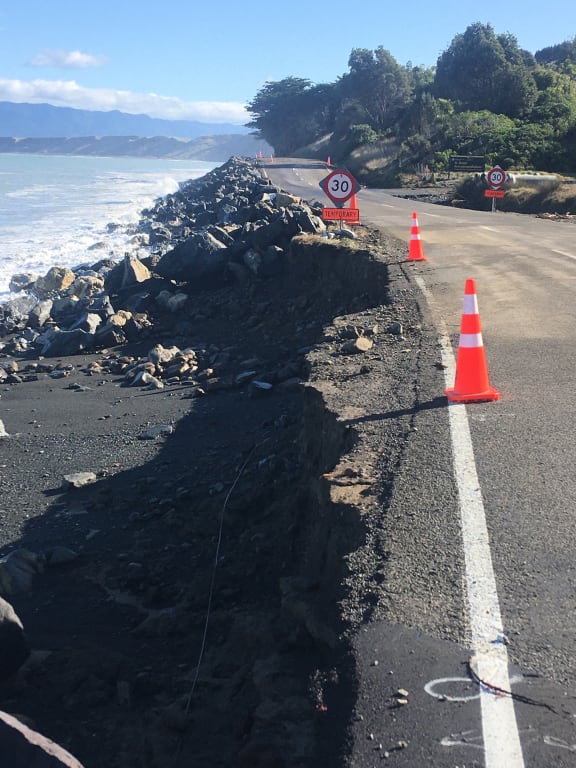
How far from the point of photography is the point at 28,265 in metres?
27.6

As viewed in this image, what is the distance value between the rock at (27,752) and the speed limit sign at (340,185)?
12139 mm

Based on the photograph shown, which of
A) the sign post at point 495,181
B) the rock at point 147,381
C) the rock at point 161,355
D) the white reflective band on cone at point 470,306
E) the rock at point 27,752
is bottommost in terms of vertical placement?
the rock at point 147,381

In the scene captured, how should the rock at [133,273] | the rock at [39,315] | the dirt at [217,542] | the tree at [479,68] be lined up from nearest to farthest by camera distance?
the dirt at [217,542] → the rock at [39,315] → the rock at [133,273] → the tree at [479,68]

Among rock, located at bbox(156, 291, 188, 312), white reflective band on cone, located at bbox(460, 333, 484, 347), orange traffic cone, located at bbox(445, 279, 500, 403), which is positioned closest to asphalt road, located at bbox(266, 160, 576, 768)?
orange traffic cone, located at bbox(445, 279, 500, 403)

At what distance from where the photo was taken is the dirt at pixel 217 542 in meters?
3.58

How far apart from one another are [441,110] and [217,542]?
159ft

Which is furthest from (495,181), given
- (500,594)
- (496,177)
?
(500,594)

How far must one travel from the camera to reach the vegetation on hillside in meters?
36.3

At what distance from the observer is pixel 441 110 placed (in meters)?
50.0

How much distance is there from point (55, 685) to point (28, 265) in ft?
82.9

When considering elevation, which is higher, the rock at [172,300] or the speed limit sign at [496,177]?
the speed limit sign at [496,177]

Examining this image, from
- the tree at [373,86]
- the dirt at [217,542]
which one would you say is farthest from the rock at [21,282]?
the tree at [373,86]

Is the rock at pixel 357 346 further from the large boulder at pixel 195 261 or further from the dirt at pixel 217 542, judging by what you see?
the large boulder at pixel 195 261

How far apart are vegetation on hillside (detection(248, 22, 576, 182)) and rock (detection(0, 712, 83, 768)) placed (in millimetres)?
33689
